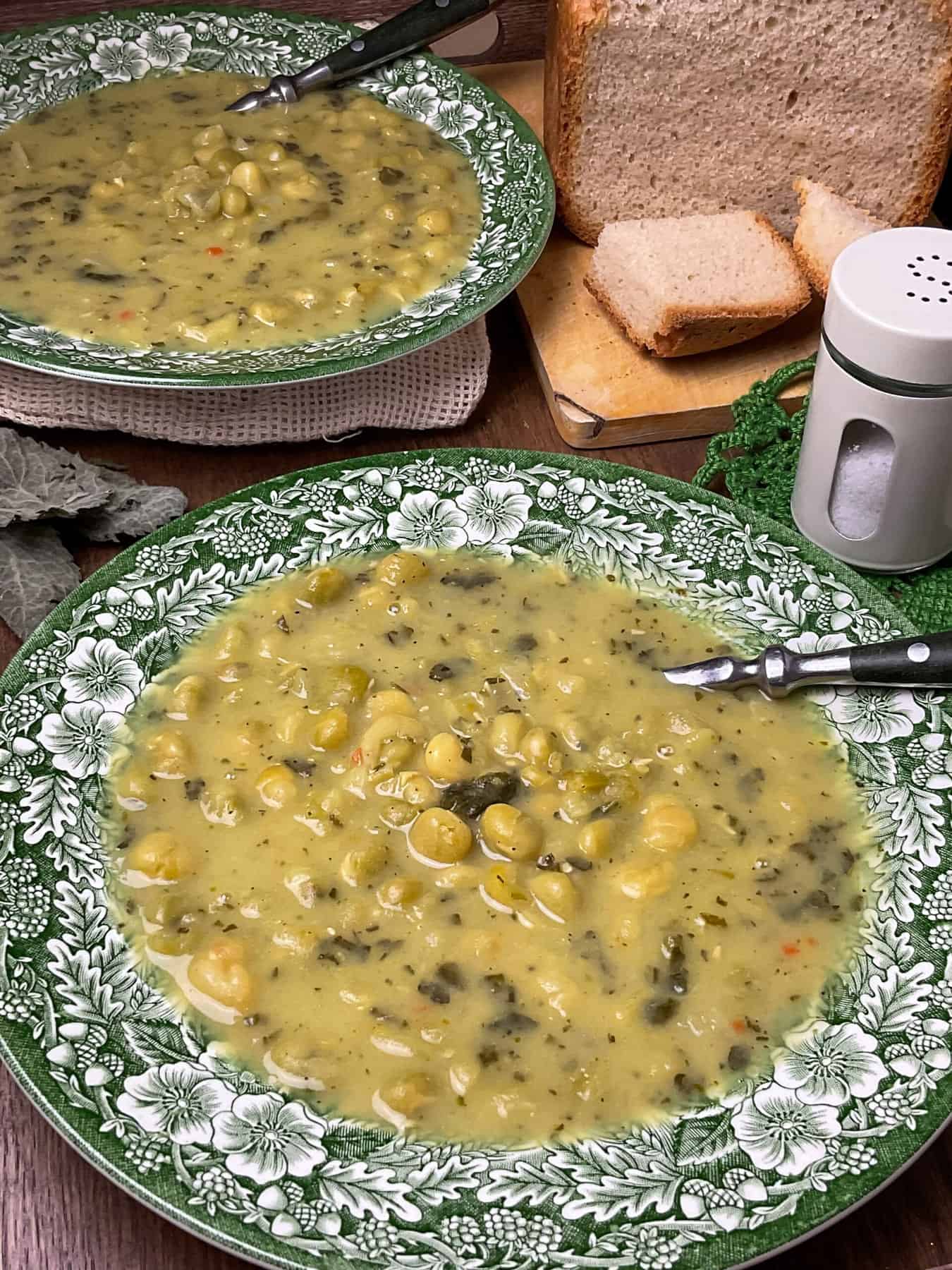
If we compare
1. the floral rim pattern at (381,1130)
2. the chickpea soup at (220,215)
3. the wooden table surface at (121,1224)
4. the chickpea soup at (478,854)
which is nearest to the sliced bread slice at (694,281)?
the chickpea soup at (220,215)

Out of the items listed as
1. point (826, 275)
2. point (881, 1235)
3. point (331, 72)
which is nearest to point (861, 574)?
point (826, 275)

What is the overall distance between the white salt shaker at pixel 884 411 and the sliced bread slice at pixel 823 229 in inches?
23.5

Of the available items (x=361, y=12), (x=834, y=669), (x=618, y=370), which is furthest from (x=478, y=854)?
(x=361, y=12)

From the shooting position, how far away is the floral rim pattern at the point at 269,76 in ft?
7.97

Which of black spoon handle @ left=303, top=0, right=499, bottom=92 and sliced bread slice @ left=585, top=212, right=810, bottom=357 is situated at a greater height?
black spoon handle @ left=303, top=0, right=499, bottom=92

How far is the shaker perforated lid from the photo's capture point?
6.96ft

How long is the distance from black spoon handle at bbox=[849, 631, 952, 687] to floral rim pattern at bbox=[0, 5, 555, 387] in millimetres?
946

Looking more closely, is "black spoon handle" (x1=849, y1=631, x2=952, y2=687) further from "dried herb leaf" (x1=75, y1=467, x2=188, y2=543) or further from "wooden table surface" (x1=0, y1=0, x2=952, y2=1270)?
"dried herb leaf" (x1=75, y1=467, x2=188, y2=543)

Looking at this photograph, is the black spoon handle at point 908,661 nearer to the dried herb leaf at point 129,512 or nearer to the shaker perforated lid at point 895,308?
the shaker perforated lid at point 895,308

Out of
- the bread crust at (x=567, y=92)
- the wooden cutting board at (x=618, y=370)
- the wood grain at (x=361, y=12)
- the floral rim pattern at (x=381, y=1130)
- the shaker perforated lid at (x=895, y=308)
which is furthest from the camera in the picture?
the wood grain at (x=361, y=12)

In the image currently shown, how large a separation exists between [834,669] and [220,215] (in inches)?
60.6

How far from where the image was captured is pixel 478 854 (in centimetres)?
183

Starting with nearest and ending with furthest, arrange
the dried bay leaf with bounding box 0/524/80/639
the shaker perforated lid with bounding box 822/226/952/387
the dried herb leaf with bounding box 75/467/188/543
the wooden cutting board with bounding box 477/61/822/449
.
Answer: the shaker perforated lid with bounding box 822/226/952/387, the dried bay leaf with bounding box 0/524/80/639, the dried herb leaf with bounding box 75/467/188/543, the wooden cutting board with bounding box 477/61/822/449

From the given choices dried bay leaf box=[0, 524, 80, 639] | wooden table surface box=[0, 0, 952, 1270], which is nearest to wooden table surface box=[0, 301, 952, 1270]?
wooden table surface box=[0, 0, 952, 1270]
